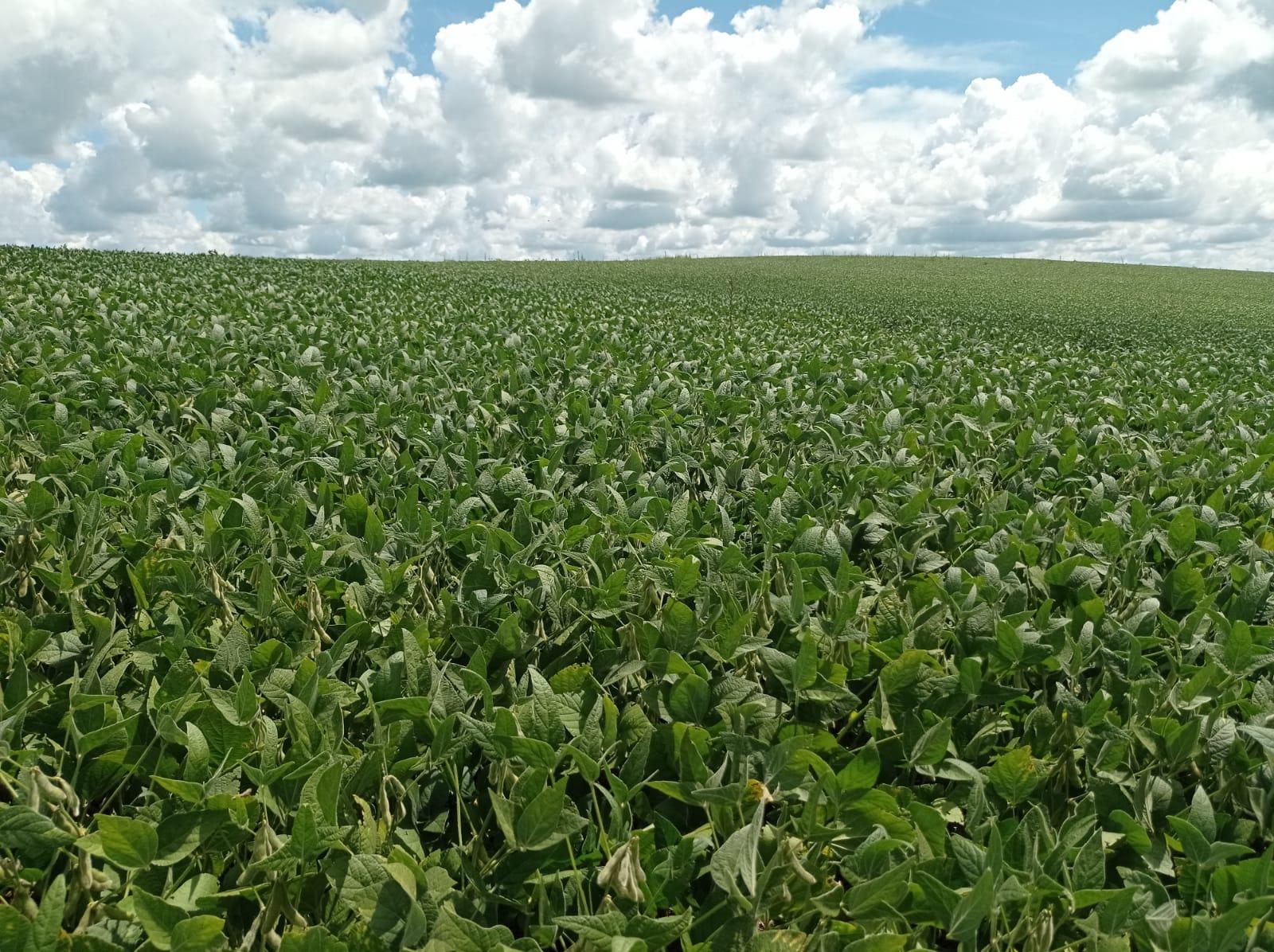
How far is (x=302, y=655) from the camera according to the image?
225cm

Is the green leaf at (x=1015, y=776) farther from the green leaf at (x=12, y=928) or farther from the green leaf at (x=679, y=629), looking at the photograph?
the green leaf at (x=12, y=928)

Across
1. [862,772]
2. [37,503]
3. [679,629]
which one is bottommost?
[862,772]

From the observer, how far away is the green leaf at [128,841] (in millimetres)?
1419

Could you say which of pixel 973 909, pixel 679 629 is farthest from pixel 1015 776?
pixel 679 629

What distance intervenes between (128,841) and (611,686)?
3.80ft

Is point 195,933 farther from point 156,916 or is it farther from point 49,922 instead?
point 49,922

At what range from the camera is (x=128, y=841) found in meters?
1.45

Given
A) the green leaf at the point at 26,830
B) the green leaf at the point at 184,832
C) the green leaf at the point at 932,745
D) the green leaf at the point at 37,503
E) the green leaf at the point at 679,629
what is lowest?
the green leaf at the point at 932,745

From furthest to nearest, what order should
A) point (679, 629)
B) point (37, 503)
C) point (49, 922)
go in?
point (37, 503) → point (679, 629) → point (49, 922)

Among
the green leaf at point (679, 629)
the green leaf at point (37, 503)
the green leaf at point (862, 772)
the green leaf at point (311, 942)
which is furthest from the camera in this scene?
the green leaf at point (37, 503)

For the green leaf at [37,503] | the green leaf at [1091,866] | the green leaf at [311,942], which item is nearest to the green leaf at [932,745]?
the green leaf at [1091,866]

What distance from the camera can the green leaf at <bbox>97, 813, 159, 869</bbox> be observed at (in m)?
1.42

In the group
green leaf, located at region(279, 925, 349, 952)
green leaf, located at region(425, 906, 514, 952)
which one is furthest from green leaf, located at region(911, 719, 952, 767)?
green leaf, located at region(279, 925, 349, 952)

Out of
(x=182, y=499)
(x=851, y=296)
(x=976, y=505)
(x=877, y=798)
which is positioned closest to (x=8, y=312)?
(x=182, y=499)
